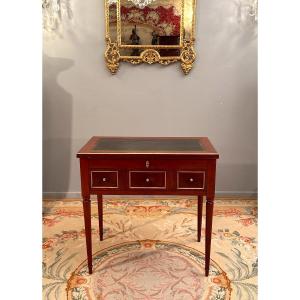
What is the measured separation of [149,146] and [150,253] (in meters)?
0.85

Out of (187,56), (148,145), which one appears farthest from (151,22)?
(148,145)

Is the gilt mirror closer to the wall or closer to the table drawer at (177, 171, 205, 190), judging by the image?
the wall

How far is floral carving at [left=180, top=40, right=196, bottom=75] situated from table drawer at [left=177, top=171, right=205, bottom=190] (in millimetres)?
1651

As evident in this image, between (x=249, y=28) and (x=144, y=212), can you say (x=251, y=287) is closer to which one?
(x=144, y=212)

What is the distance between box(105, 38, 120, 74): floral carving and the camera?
361cm

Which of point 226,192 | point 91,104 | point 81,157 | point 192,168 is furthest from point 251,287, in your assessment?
point 91,104

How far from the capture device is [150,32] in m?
3.56

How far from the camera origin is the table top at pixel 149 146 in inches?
91.1

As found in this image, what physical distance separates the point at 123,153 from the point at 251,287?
3.89 ft

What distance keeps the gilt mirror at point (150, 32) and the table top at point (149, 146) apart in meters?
1.18

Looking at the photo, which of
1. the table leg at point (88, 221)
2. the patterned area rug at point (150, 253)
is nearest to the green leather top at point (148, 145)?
the table leg at point (88, 221)

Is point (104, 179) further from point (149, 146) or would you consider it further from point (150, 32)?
point (150, 32)

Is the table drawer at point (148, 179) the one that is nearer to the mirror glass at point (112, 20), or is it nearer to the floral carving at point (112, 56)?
the floral carving at point (112, 56)

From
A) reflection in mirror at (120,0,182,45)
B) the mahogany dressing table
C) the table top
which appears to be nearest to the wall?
reflection in mirror at (120,0,182,45)
